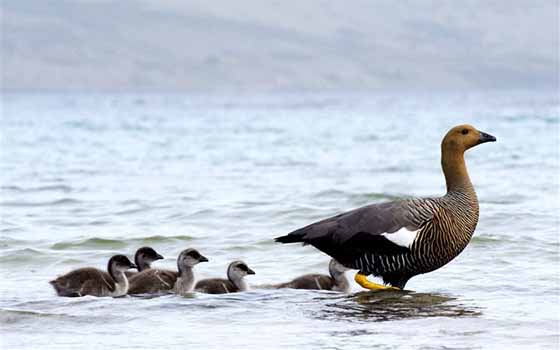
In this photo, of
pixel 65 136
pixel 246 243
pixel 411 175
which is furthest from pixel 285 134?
pixel 246 243

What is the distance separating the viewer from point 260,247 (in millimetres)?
15141

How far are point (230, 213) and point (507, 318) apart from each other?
885 cm

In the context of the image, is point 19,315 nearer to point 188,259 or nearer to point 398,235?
point 188,259

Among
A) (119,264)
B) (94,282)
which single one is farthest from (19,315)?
(119,264)

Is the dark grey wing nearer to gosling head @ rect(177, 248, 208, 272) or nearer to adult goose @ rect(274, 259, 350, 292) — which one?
adult goose @ rect(274, 259, 350, 292)

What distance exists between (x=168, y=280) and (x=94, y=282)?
0.65 m

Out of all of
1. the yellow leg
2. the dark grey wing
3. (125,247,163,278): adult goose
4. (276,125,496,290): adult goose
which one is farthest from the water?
(125,247,163,278): adult goose

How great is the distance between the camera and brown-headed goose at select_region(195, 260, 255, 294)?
471 inches

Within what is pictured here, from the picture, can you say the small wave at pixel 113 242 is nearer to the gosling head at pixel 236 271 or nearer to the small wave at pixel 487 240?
the small wave at pixel 487 240

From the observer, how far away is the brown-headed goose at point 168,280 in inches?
471

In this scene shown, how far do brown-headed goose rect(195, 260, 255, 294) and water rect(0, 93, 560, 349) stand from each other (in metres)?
0.29

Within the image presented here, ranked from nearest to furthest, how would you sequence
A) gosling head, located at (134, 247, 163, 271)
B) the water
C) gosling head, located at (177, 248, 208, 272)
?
the water, gosling head, located at (177, 248, 208, 272), gosling head, located at (134, 247, 163, 271)

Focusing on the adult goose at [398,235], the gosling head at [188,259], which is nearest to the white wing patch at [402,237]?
the adult goose at [398,235]

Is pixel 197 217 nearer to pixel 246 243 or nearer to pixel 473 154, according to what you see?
pixel 246 243
